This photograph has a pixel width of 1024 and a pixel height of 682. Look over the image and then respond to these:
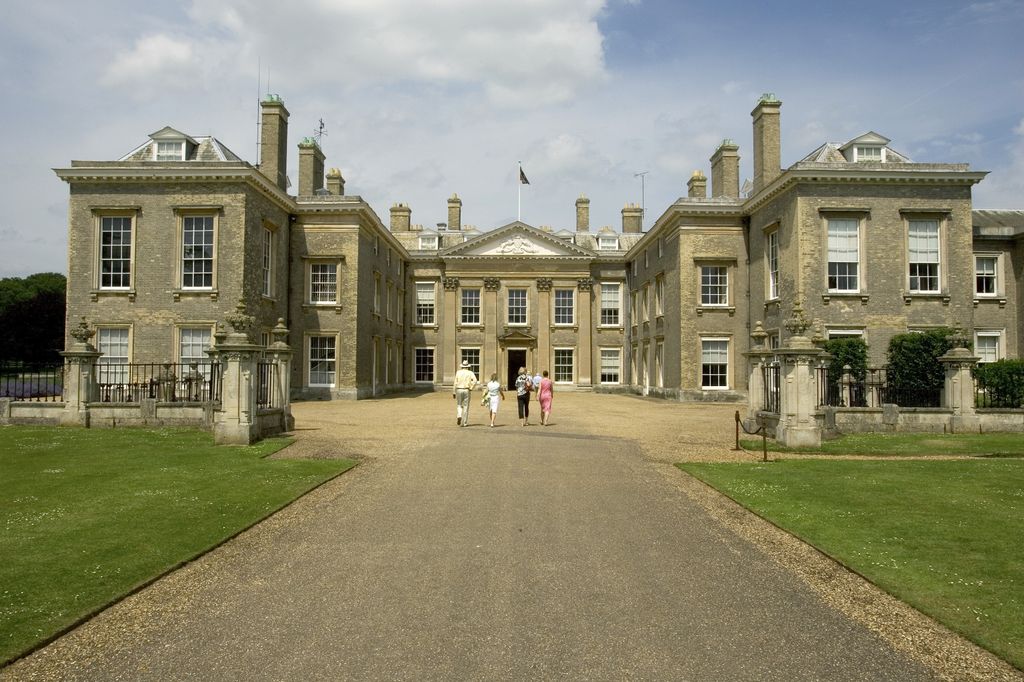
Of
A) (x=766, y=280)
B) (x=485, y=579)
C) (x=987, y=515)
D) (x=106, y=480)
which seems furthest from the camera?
A: (x=766, y=280)

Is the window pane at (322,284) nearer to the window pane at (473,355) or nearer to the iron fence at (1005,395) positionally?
the window pane at (473,355)

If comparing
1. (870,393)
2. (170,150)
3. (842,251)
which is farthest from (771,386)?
(170,150)

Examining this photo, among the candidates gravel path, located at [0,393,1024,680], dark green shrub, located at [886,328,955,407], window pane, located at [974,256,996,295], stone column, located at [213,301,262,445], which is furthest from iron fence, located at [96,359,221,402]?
window pane, located at [974,256,996,295]

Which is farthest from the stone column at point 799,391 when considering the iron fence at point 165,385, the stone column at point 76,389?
the stone column at point 76,389

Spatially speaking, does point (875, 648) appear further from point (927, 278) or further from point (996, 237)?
point (996, 237)

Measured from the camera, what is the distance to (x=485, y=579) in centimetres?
588

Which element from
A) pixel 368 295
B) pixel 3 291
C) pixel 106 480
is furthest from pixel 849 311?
pixel 3 291

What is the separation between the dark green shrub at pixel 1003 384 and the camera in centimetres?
1753

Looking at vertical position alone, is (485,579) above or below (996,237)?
below

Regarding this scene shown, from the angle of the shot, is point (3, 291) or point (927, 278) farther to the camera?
point (3, 291)

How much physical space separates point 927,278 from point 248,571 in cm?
2632

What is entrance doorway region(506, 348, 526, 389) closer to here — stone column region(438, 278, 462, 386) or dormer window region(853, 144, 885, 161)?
stone column region(438, 278, 462, 386)

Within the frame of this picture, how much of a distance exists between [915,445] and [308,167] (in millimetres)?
28701

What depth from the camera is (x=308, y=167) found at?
3306 centimetres
